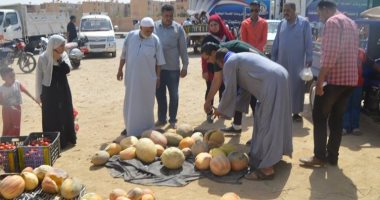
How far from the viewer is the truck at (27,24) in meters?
19.5

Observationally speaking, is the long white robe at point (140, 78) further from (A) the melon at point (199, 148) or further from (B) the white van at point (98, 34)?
(B) the white van at point (98, 34)

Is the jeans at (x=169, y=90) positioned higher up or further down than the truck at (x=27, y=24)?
further down

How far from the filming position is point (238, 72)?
4.79m

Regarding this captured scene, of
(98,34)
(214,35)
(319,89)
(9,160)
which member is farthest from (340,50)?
(98,34)

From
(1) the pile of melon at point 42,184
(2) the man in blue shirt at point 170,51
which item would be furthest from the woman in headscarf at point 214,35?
(1) the pile of melon at point 42,184

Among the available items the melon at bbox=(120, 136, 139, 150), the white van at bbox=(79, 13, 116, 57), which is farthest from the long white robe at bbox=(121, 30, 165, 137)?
the white van at bbox=(79, 13, 116, 57)

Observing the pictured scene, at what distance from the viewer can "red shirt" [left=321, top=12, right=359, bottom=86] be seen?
15.1ft

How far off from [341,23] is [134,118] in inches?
125

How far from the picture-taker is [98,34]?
1858cm

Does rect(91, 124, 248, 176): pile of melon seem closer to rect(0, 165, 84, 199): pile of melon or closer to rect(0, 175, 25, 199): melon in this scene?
rect(0, 165, 84, 199): pile of melon

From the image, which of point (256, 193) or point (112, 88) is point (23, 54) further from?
point (256, 193)

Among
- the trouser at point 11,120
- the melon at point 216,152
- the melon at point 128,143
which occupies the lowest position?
the melon at point 128,143

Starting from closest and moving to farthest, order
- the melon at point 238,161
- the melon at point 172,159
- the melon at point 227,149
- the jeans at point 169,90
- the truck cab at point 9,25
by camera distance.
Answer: the melon at point 238,161
the melon at point 172,159
the melon at point 227,149
the jeans at point 169,90
the truck cab at point 9,25

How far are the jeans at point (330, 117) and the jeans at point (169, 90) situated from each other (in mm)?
2680
